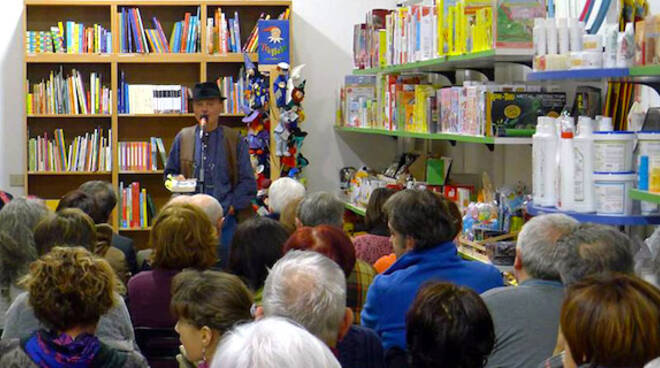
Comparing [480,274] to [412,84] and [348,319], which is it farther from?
[412,84]

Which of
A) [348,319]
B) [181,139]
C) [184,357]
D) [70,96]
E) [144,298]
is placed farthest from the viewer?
[70,96]

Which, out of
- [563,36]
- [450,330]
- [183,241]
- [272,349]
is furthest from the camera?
[563,36]

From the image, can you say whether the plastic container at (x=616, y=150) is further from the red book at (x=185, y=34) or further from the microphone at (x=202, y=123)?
the red book at (x=185, y=34)

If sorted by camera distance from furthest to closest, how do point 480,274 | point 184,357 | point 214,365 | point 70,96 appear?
point 70,96 < point 480,274 < point 184,357 < point 214,365

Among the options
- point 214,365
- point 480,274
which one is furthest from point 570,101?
point 214,365

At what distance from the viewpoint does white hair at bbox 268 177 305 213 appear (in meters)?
5.48

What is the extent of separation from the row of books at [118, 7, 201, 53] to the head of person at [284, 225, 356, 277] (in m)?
4.65

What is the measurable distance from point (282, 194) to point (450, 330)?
3079mm

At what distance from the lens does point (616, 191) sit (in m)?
3.54

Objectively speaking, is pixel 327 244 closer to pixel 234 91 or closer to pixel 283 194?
pixel 283 194

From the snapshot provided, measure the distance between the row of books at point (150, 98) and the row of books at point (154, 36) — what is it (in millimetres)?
272

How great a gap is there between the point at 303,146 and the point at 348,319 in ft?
18.7

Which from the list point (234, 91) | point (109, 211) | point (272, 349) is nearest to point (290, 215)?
point (109, 211)

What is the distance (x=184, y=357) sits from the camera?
2996 millimetres
